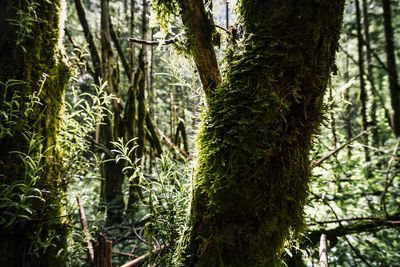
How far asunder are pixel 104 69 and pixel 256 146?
12.7ft

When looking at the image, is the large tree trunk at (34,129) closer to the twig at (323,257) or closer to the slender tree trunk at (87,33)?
the twig at (323,257)

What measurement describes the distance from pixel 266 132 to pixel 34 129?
1441 millimetres

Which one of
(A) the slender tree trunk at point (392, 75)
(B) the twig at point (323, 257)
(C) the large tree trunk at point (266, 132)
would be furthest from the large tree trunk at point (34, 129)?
(A) the slender tree trunk at point (392, 75)

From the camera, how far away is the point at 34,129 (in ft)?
4.93

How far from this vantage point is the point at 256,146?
35.2 inches

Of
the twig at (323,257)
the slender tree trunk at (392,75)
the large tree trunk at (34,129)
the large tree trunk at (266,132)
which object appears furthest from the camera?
the slender tree trunk at (392,75)

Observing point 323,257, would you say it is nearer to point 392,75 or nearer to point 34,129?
point 34,129

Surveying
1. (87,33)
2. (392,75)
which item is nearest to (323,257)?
(392,75)

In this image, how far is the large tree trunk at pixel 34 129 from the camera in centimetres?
138

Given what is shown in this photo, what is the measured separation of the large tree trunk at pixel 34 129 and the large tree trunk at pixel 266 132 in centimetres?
103

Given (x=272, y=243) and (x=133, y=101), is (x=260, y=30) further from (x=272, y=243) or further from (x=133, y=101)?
(x=133, y=101)

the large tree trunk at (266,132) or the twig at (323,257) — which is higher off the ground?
the large tree trunk at (266,132)

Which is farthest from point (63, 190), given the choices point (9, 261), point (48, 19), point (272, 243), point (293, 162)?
point (293, 162)

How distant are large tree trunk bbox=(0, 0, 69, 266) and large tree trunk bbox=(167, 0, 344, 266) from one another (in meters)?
1.03
